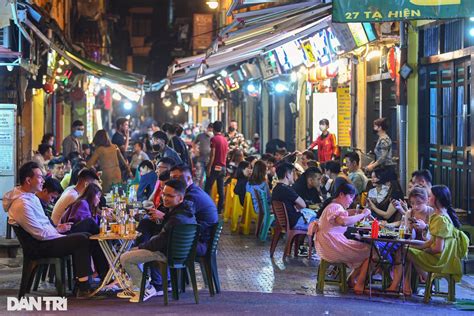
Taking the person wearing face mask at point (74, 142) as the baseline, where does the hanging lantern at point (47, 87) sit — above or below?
above

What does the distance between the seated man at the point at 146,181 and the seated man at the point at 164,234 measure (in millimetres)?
4846

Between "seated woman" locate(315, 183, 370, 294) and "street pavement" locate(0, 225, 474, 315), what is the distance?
0.42m

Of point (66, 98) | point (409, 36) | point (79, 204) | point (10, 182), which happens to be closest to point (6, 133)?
point (10, 182)

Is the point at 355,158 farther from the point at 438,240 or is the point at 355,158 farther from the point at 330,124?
the point at 330,124

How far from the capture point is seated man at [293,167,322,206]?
15625 mm

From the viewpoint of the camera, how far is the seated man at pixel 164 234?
1061 cm

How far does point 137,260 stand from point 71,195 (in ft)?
6.25

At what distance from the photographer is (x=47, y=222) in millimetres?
11281

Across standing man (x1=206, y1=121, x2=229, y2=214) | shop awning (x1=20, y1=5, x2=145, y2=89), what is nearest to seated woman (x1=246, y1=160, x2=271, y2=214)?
standing man (x1=206, y1=121, x2=229, y2=214)

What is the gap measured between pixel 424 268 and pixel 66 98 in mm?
23664

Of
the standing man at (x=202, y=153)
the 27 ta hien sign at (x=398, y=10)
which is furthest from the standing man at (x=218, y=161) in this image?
the 27 ta hien sign at (x=398, y=10)

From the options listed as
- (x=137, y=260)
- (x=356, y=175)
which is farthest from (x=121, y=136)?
(x=137, y=260)

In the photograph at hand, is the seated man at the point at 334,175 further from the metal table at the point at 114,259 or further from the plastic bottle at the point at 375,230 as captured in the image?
the metal table at the point at 114,259

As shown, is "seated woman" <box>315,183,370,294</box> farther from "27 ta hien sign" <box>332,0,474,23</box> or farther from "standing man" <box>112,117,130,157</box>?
"standing man" <box>112,117,130,157</box>
